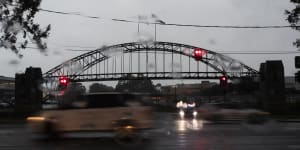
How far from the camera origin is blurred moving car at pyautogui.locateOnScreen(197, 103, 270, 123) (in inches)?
1093

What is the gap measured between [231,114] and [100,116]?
13019 millimetres

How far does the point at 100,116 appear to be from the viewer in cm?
1814

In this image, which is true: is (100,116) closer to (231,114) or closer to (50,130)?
(50,130)

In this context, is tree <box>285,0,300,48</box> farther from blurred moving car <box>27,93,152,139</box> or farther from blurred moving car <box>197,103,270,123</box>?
blurred moving car <box>27,93,152,139</box>

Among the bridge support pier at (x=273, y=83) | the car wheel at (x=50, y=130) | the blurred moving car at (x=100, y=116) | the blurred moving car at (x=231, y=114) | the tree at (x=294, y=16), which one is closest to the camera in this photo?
the blurred moving car at (x=100, y=116)

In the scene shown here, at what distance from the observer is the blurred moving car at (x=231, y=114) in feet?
91.0

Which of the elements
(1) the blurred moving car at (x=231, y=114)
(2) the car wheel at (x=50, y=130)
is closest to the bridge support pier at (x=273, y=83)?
(1) the blurred moving car at (x=231, y=114)

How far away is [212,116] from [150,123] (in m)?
13.4

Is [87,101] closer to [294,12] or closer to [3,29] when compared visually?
[3,29]

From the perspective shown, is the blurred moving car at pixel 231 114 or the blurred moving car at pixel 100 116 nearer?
the blurred moving car at pixel 100 116

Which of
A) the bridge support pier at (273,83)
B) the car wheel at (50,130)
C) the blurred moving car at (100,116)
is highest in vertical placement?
the bridge support pier at (273,83)

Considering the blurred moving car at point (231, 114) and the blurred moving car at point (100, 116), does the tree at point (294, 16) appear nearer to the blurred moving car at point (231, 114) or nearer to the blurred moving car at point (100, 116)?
the blurred moving car at point (231, 114)

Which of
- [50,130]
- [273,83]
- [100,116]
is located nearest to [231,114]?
[100,116]

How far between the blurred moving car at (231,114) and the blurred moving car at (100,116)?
10.8 m
